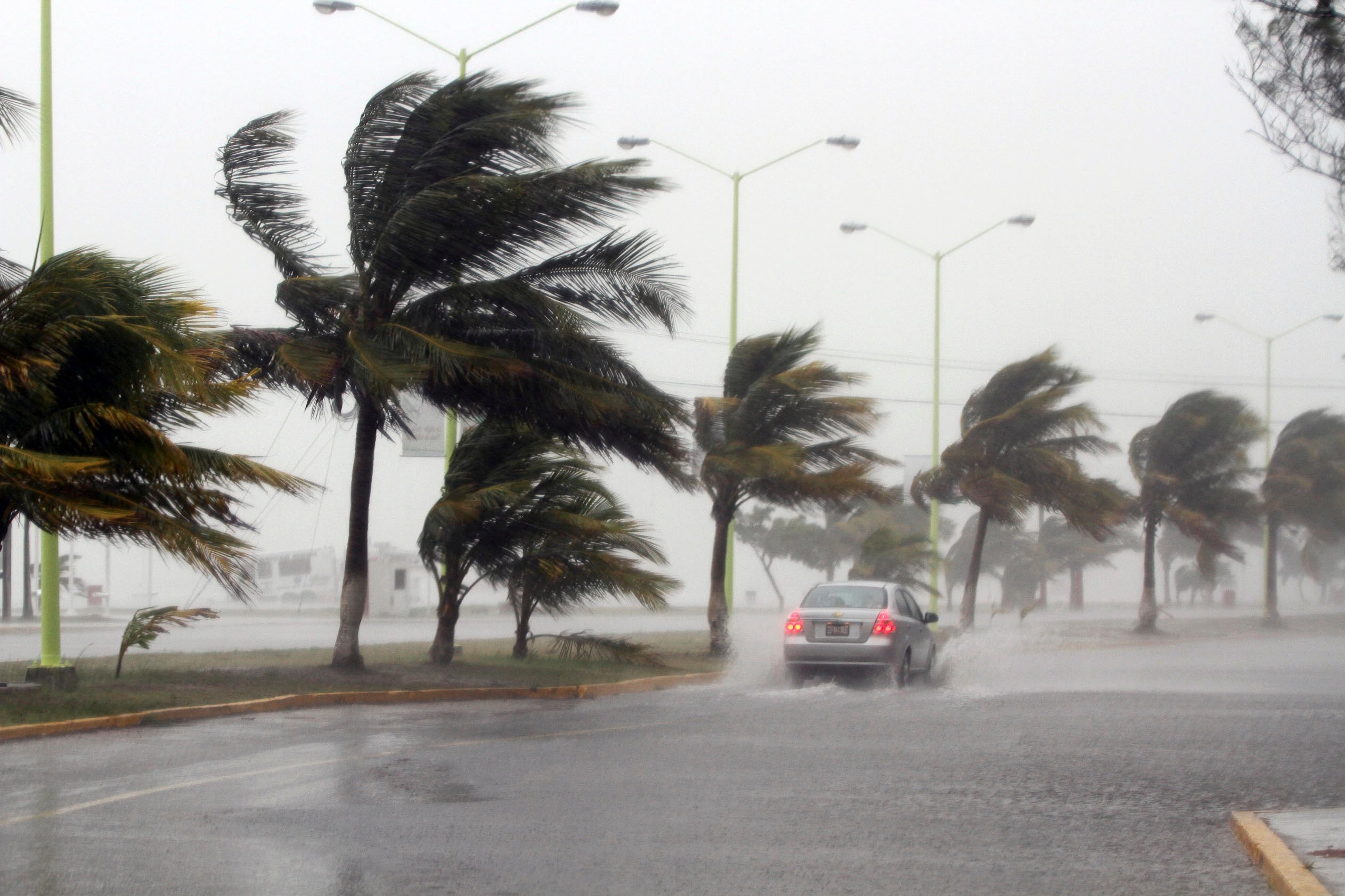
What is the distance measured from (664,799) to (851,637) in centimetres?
950

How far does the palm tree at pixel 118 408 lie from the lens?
38.7 ft

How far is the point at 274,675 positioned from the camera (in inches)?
685

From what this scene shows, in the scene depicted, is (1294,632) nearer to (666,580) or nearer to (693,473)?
(693,473)

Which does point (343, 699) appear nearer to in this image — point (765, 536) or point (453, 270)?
point (453, 270)

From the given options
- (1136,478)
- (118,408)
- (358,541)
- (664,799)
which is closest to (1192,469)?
(1136,478)

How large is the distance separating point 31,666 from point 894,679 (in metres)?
Result: 9.97

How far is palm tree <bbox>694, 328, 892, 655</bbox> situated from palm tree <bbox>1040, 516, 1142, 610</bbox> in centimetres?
5936

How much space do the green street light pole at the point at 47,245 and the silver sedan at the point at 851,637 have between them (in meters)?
8.45

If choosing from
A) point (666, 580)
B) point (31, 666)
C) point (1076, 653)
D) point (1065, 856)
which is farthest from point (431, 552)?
point (1076, 653)

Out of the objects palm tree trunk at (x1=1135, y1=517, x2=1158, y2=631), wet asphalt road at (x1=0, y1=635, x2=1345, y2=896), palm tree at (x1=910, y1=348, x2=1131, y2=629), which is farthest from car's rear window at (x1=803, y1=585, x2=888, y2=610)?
palm tree trunk at (x1=1135, y1=517, x2=1158, y2=631)

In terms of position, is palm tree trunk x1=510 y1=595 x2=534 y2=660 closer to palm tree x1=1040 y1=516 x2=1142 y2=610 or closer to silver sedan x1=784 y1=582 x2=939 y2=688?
silver sedan x1=784 y1=582 x2=939 y2=688

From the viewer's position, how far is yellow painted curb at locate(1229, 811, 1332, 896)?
627cm

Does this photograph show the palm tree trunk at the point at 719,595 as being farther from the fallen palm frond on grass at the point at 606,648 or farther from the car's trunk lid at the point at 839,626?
the car's trunk lid at the point at 839,626

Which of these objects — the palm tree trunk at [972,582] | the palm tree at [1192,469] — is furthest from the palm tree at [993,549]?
the palm tree trunk at [972,582]
